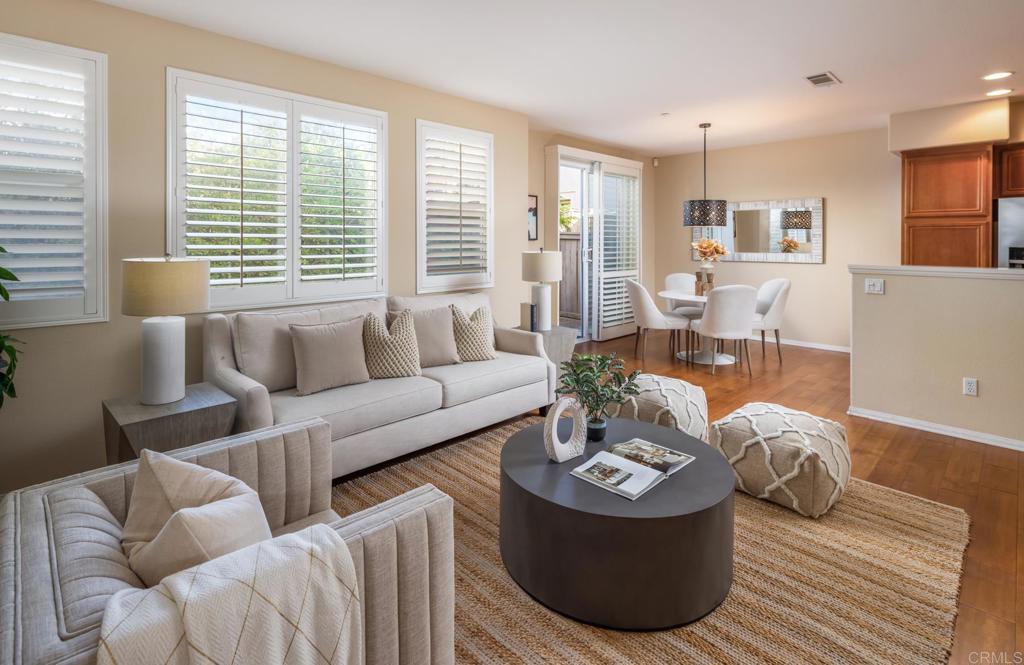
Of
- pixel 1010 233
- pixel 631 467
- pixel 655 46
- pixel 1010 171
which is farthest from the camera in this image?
pixel 1010 171

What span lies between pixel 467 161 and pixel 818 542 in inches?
151

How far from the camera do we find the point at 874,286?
4.09m

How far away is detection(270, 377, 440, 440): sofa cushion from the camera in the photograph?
9.47 ft

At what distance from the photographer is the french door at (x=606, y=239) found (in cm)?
700

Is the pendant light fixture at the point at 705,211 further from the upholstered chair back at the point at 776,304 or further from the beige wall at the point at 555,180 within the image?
the beige wall at the point at 555,180

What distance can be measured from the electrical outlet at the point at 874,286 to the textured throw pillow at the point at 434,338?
10.1ft

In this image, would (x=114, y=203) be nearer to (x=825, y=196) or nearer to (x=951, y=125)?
(x=951, y=125)

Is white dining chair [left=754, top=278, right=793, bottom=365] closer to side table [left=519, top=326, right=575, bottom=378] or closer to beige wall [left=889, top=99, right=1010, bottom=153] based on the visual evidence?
beige wall [left=889, top=99, right=1010, bottom=153]

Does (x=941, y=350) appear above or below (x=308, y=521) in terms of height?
above

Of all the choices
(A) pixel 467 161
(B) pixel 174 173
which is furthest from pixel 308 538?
(A) pixel 467 161

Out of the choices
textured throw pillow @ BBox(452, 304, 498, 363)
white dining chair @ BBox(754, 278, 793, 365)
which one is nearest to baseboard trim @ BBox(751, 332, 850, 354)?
white dining chair @ BBox(754, 278, 793, 365)

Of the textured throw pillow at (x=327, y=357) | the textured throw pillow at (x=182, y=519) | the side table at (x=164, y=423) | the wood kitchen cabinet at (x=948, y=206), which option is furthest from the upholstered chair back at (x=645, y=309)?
the textured throw pillow at (x=182, y=519)

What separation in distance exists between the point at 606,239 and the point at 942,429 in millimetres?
4269

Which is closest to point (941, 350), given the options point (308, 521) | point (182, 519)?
point (308, 521)
